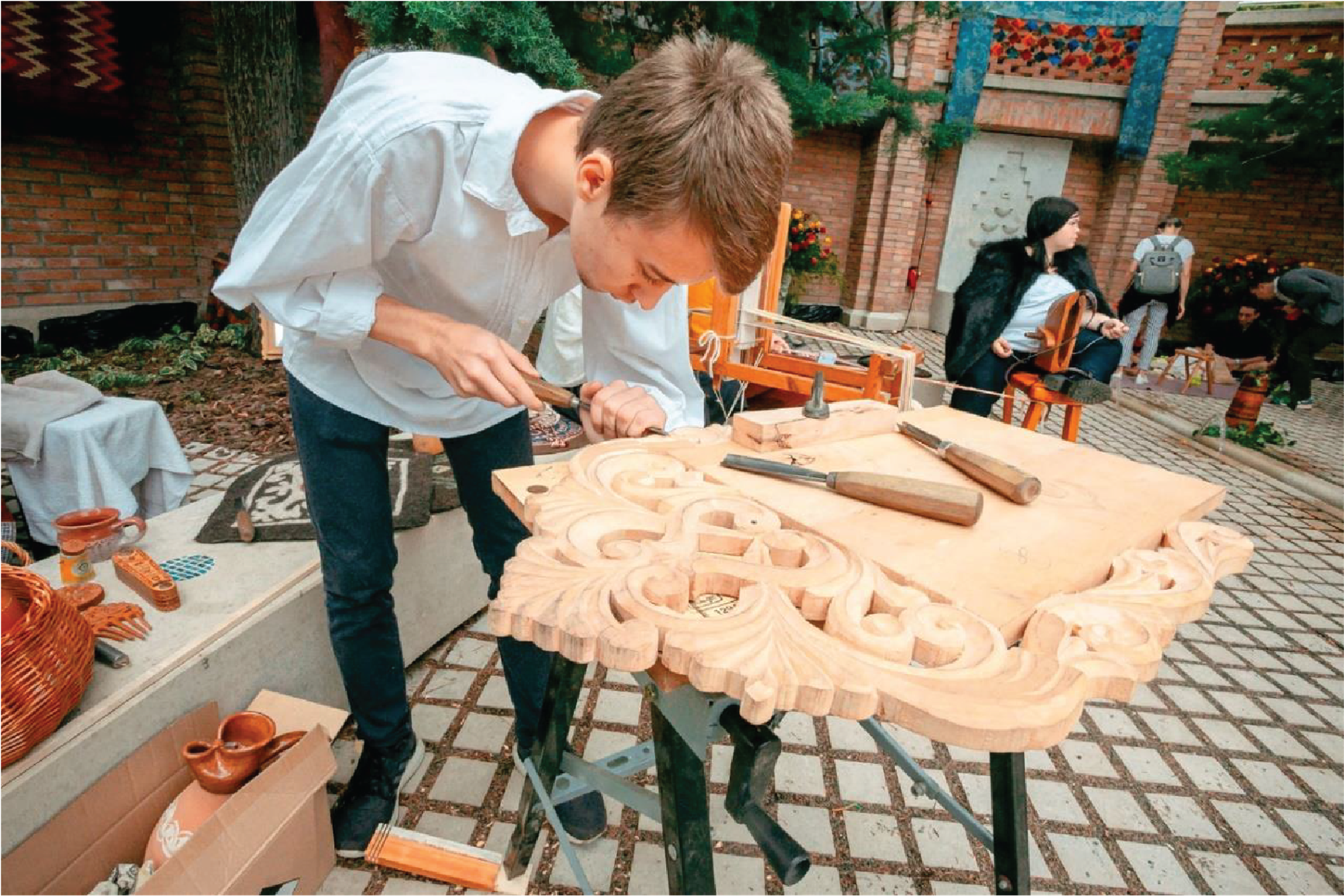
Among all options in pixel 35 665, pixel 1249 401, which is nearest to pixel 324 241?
pixel 35 665

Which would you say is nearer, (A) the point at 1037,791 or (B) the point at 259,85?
(A) the point at 1037,791

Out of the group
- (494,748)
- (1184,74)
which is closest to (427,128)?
(494,748)

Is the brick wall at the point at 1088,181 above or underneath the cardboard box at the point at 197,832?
above

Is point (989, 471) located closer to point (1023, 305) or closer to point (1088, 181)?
point (1023, 305)

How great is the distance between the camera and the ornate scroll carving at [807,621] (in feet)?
2.44

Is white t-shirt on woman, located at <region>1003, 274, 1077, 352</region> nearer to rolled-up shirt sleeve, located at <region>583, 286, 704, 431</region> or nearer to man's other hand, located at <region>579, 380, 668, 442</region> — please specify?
rolled-up shirt sleeve, located at <region>583, 286, 704, 431</region>

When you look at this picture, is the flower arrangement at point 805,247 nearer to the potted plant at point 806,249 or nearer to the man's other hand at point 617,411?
the potted plant at point 806,249

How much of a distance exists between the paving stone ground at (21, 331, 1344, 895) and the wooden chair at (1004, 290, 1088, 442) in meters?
1.59

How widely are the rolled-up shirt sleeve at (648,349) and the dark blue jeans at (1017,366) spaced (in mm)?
2829

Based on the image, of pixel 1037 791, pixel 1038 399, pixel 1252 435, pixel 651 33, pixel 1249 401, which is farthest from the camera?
pixel 1249 401

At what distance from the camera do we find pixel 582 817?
1.75 meters

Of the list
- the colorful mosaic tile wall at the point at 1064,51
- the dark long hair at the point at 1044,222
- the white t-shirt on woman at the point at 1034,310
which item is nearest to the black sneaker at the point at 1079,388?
the white t-shirt on woman at the point at 1034,310

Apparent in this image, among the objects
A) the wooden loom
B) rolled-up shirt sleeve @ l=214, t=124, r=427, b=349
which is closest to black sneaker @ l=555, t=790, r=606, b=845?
rolled-up shirt sleeve @ l=214, t=124, r=427, b=349

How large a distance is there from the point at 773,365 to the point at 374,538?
3.10m
